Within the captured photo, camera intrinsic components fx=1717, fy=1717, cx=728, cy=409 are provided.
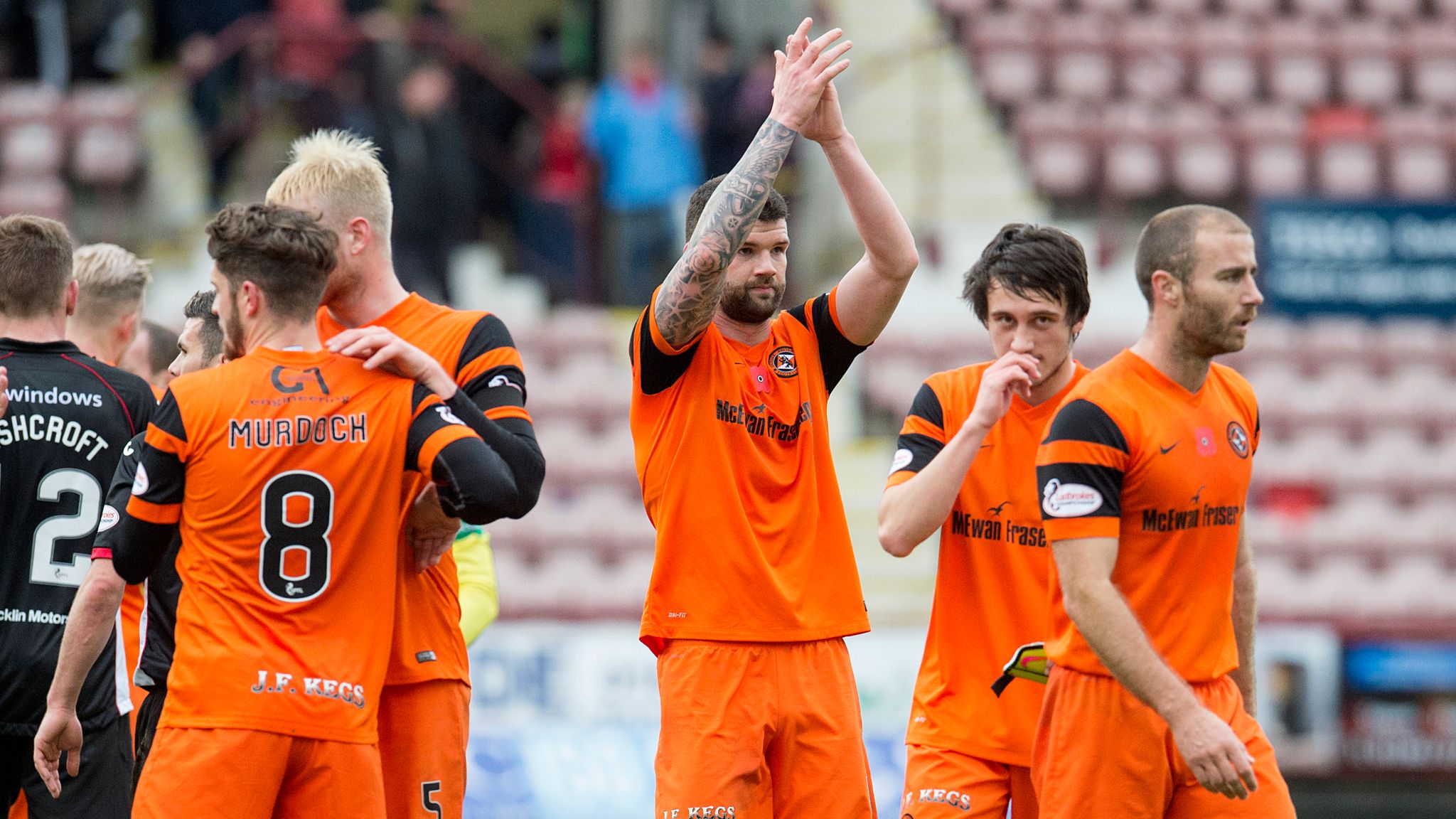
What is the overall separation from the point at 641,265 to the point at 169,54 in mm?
5547

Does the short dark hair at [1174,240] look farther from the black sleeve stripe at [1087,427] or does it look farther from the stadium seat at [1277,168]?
the stadium seat at [1277,168]

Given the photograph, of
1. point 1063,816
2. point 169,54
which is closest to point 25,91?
point 169,54

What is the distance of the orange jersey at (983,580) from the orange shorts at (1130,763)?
1.16 feet

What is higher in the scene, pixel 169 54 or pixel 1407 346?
pixel 169 54

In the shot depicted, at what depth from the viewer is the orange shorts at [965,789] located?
495 centimetres

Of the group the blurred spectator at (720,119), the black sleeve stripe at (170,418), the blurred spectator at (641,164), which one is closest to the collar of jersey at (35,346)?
the black sleeve stripe at (170,418)

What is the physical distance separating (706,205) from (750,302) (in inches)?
12.5

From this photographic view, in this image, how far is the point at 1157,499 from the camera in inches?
179

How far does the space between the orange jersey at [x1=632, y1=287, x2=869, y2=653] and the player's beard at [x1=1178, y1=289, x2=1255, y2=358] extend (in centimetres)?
110

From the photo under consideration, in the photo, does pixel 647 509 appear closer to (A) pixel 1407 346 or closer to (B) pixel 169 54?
(A) pixel 1407 346

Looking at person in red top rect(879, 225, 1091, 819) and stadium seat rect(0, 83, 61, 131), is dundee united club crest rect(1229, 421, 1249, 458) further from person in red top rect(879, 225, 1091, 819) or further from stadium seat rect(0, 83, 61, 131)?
stadium seat rect(0, 83, 61, 131)

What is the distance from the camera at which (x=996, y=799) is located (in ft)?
16.3

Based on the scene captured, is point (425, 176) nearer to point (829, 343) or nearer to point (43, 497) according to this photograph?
point (43, 497)

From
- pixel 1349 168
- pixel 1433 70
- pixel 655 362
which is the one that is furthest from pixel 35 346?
pixel 1433 70
